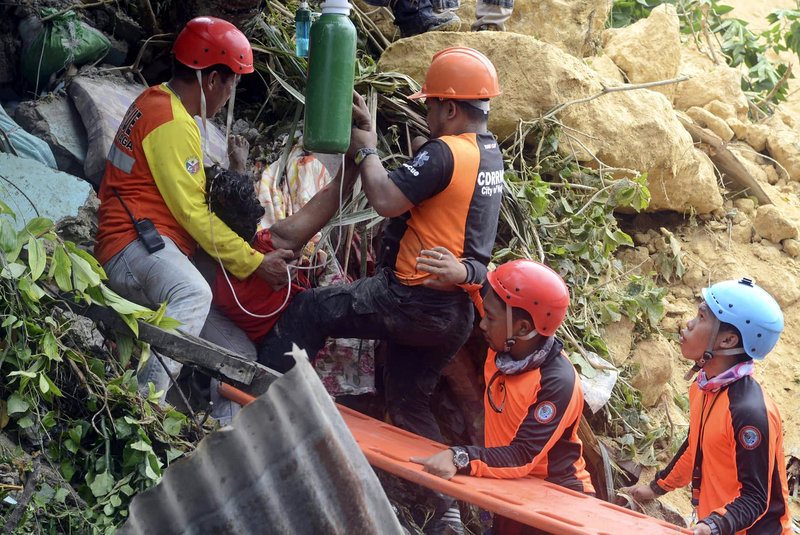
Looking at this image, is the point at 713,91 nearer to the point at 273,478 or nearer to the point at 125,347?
the point at 125,347

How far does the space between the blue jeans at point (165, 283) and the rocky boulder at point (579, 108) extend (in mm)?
2322

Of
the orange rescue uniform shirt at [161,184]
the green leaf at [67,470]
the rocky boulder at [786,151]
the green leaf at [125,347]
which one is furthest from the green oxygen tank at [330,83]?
the rocky boulder at [786,151]

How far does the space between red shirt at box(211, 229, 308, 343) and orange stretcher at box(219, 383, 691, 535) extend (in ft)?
2.59

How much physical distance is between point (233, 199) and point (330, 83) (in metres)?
0.73

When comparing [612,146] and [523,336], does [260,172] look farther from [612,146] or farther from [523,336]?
[612,146]

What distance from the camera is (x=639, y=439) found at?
557cm

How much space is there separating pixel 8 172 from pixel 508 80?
319 centimetres

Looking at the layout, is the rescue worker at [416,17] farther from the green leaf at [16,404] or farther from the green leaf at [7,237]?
the green leaf at [16,404]

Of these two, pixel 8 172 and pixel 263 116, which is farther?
pixel 263 116

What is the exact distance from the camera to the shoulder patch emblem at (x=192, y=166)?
13.7 feet

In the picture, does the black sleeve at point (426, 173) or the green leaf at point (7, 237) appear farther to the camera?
the black sleeve at point (426, 173)

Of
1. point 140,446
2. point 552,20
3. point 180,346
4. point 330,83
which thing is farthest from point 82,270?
point 552,20

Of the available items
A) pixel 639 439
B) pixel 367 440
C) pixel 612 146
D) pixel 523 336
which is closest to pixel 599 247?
pixel 612 146

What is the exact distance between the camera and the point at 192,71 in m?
4.39
